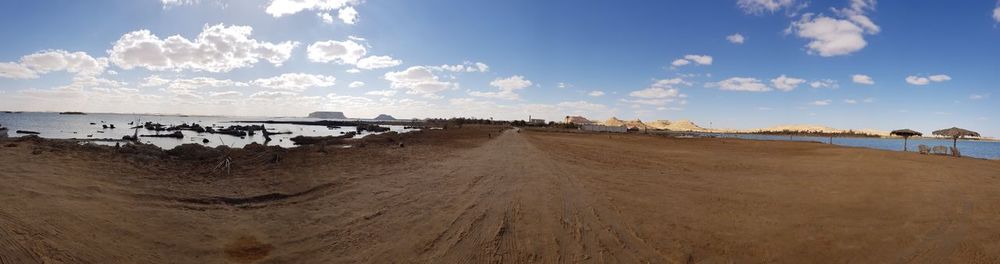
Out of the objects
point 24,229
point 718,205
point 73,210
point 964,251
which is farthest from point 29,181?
point 964,251

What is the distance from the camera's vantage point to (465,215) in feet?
26.5

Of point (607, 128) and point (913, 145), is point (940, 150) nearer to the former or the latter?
point (607, 128)

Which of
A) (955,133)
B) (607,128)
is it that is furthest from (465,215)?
(607,128)

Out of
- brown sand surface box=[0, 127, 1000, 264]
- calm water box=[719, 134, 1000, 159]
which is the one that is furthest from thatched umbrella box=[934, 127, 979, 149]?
brown sand surface box=[0, 127, 1000, 264]

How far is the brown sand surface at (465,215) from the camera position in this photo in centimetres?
597

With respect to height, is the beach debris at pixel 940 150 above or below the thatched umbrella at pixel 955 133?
below

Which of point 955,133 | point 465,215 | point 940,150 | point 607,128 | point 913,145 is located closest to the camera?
point 465,215

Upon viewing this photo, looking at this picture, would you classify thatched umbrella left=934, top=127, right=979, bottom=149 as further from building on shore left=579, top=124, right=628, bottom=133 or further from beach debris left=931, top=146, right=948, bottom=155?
building on shore left=579, top=124, right=628, bottom=133

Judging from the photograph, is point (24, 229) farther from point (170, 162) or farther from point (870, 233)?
point (870, 233)

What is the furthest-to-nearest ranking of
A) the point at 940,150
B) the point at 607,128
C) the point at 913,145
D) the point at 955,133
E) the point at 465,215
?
the point at 607,128, the point at 913,145, the point at 955,133, the point at 940,150, the point at 465,215

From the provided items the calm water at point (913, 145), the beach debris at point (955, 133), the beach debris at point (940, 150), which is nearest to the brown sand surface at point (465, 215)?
the beach debris at point (940, 150)

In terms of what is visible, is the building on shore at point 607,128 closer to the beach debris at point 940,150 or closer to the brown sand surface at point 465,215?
the beach debris at point 940,150

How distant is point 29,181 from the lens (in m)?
7.84

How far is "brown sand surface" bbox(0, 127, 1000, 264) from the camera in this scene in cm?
597
